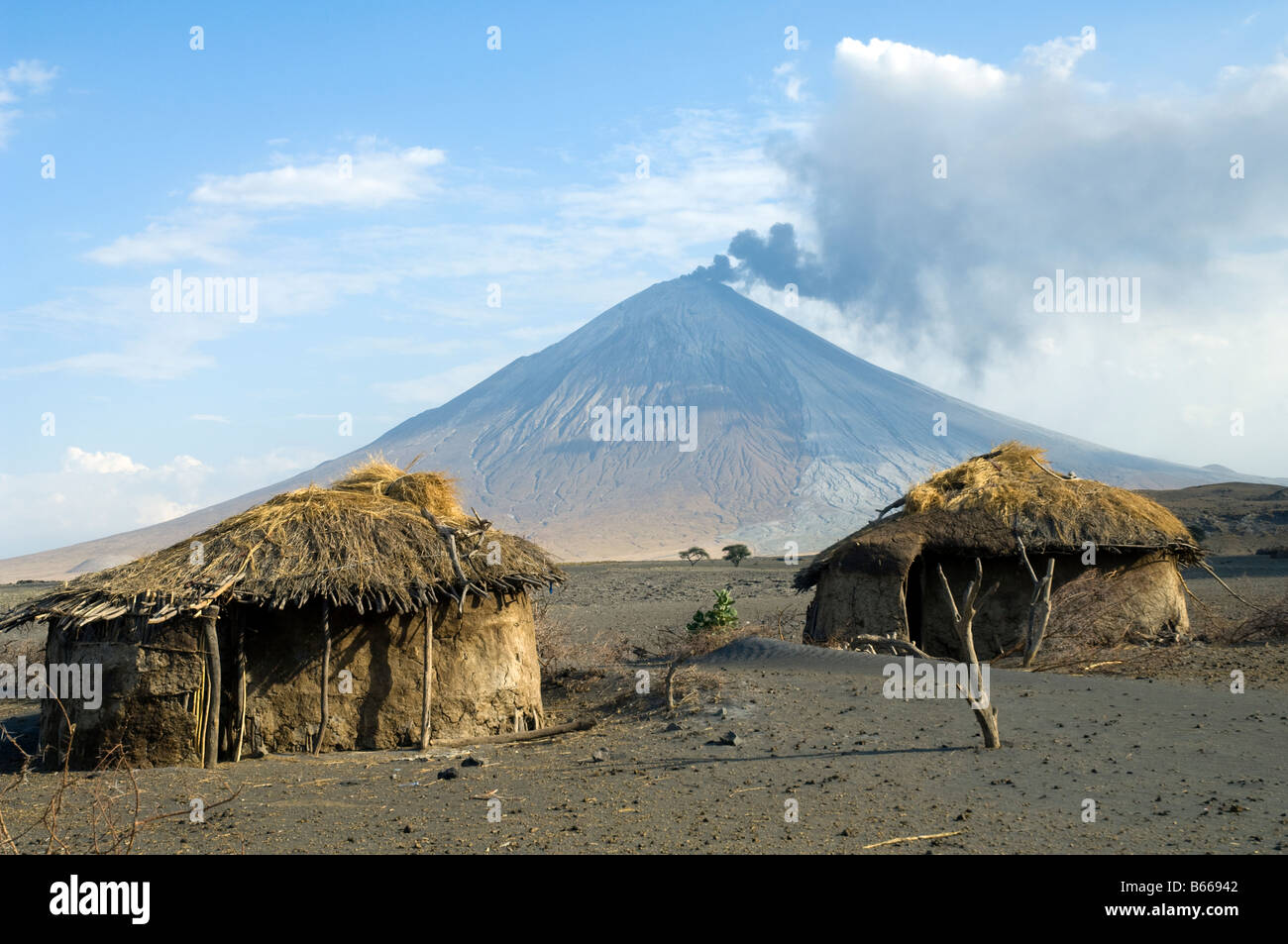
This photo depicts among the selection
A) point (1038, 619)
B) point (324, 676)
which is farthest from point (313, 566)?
point (1038, 619)

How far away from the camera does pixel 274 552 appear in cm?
1042

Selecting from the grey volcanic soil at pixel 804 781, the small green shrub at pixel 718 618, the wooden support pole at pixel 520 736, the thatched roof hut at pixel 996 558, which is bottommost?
the wooden support pole at pixel 520 736

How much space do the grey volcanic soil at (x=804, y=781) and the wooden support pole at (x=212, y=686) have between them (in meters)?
0.31

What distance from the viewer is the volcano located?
4429 inches

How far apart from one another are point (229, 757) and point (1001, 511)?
10.4 metres

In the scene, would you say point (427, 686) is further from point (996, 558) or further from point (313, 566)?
point (996, 558)

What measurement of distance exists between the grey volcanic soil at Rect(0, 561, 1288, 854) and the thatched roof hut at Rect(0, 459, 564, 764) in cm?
45

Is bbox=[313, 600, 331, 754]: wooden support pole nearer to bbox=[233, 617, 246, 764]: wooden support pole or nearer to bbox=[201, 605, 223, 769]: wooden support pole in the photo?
bbox=[233, 617, 246, 764]: wooden support pole

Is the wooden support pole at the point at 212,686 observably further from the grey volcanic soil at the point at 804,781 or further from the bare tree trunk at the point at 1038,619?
the bare tree trunk at the point at 1038,619

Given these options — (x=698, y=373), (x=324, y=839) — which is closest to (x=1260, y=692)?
(x=324, y=839)

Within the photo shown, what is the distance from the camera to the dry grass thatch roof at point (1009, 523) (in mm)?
14750

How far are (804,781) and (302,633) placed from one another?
16.3 feet

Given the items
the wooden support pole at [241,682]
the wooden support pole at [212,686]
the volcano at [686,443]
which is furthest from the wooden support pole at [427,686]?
the volcano at [686,443]

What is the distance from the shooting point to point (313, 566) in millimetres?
10195
